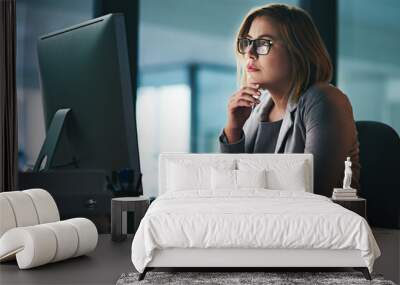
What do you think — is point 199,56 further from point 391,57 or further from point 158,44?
point 391,57

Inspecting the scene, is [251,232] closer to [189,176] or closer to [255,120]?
[189,176]

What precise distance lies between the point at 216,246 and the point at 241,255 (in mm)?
212

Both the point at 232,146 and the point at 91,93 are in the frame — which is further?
the point at 232,146

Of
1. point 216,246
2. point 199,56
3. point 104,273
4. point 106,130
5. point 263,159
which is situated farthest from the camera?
point 199,56

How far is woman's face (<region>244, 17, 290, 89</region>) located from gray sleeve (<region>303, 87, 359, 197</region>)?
0.43m

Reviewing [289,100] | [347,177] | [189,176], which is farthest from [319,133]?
[189,176]

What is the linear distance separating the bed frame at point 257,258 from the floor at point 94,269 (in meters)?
0.40

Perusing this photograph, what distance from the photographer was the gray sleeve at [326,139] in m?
6.61

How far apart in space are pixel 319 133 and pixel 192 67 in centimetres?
157

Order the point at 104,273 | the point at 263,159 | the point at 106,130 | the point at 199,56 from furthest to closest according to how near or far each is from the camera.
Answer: the point at 199,56, the point at 263,159, the point at 106,130, the point at 104,273

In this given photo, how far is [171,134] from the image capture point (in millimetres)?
6934

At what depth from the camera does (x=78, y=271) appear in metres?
4.80

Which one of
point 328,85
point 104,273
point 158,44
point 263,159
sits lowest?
point 104,273

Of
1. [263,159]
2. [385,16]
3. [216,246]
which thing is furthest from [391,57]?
[216,246]
